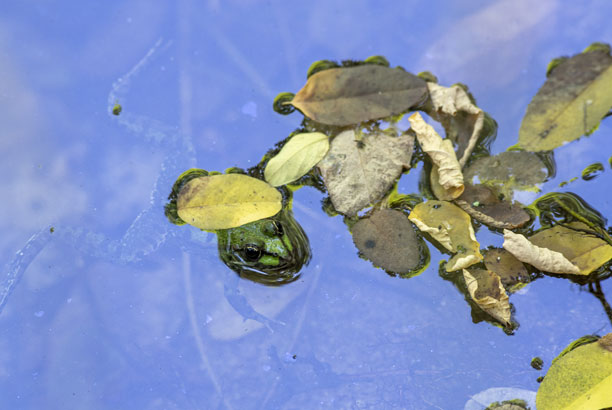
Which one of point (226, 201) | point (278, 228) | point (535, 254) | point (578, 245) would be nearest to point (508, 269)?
point (535, 254)

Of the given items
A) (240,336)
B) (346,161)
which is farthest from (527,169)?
(240,336)

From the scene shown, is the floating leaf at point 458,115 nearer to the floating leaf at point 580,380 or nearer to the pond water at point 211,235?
the pond water at point 211,235

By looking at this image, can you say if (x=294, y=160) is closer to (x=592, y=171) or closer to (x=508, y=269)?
(x=508, y=269)

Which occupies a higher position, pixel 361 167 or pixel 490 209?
pixel 361 167

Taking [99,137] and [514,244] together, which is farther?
[99,137]

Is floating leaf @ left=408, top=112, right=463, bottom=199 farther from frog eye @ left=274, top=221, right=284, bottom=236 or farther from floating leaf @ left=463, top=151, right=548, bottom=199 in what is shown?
frog eye @ left=274, top=221, right=284, bottom=236

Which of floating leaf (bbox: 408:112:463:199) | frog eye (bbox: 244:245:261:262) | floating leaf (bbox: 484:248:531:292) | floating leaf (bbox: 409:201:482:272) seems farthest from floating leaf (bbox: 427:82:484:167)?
frog eye (bbox: 244:245:261:262)

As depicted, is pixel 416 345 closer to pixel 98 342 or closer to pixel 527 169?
pixel 527 169
